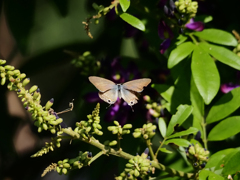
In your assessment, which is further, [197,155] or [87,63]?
[87,63]

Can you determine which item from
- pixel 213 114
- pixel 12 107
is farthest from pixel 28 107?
pixel 12 107

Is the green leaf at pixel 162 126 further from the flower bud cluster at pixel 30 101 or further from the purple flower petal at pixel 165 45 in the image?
the flower bud cluster at pixel 30 101

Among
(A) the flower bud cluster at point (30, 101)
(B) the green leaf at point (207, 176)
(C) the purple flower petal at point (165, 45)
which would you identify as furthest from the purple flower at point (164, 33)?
(A) the flower bud cluster at point (30, 101)

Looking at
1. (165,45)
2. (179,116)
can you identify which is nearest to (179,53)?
(165,45)

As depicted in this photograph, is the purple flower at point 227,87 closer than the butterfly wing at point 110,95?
No

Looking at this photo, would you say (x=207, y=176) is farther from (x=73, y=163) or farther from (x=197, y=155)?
(x=73, y=163)

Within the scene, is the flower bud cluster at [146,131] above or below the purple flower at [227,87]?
above
